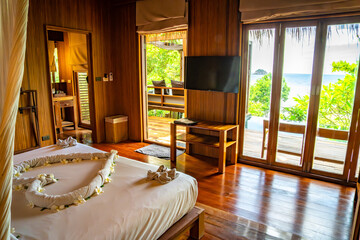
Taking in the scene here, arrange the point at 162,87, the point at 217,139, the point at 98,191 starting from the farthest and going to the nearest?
the point at 162,87 < the point at 217,139 < the point at 98,191

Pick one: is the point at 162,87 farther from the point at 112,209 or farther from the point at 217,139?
the point at 112,209

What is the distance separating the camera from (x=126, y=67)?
4.97 meters

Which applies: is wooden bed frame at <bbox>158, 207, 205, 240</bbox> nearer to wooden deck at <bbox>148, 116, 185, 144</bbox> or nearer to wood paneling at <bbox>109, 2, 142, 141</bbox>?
wooden deck at <bbox>148, 116, 185, 144</bbox>

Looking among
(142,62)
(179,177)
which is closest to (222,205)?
(179,177)

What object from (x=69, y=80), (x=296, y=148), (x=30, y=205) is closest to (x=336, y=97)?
(x=296, y=148)

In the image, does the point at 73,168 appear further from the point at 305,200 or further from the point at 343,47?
the point at 343,47

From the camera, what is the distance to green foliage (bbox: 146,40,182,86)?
1210 centimetres

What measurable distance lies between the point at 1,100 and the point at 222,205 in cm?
252

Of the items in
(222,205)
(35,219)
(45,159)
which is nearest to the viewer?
(35,219)

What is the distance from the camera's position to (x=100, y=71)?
4867 mm

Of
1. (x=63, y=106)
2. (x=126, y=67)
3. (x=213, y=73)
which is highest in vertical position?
(x=126, y=67)

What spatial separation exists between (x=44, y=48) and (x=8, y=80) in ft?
13.6

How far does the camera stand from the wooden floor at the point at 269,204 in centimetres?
222

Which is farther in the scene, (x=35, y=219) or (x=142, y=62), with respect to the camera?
(x=142, y=62)
